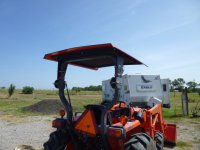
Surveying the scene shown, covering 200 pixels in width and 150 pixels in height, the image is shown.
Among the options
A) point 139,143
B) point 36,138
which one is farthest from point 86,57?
point 36,138

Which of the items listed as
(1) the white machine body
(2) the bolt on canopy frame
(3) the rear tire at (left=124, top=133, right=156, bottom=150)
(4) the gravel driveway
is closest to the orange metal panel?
(2) the bolt on canopy frame

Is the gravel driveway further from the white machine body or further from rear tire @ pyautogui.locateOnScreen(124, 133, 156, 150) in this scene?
the white machine body

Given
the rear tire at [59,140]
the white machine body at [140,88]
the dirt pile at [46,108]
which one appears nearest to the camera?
the rear tire at [59,140]

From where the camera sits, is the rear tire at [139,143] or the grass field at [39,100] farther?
the grass field at [39,100]

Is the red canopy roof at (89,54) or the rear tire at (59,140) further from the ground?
the red canopy roof at (89,54)

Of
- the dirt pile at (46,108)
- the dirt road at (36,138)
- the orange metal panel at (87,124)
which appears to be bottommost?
the dirt road at (36,138)

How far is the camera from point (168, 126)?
945cm

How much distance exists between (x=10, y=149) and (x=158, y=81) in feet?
42.0

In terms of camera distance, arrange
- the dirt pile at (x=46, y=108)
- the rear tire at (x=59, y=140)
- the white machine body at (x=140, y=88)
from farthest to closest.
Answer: the dirt pile at (x=46, y=108) < the white machine body at (x=140, y=88) < the rear tire at (x=59, y=140)

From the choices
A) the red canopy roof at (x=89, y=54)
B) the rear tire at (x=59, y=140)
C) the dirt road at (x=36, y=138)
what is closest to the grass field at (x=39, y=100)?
the dirt road at (x=36, y=138)

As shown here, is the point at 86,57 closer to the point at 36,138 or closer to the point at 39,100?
the point at 36,138

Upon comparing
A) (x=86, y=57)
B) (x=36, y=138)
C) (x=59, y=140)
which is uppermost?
(x=86, y=57)

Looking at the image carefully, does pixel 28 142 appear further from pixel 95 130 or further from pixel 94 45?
pixel 94 45

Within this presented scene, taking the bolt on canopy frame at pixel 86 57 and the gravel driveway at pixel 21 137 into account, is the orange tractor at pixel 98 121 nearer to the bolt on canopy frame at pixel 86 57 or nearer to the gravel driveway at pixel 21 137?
the bolt on canopy frame at pixel 86 57
